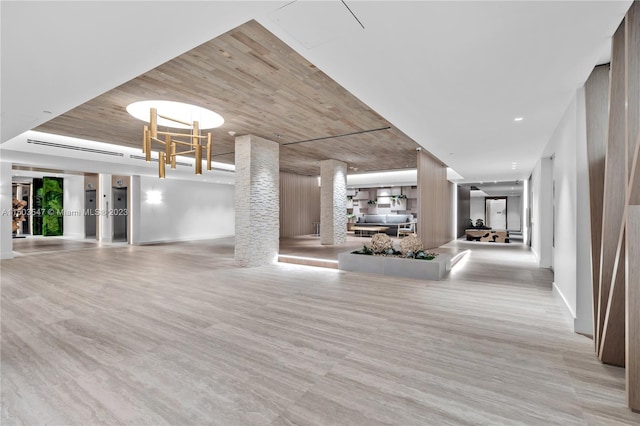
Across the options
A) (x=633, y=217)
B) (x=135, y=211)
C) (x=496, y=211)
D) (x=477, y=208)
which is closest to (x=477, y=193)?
(x=477, y=208)

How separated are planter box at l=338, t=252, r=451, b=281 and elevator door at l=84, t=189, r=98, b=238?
11.8m

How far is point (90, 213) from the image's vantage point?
505 inches

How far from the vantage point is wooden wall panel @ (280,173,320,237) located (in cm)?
1291

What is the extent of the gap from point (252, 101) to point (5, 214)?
27.1 feet

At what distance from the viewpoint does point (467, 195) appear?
1681 cm

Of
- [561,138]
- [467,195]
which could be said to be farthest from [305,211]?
[561,138]

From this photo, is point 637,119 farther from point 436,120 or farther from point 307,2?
point 436,120

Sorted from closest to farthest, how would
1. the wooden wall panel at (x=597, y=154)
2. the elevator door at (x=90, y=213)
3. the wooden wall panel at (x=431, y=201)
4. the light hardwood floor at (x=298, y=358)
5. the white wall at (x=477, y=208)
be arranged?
the light hardwood floor at (x=298, y=358) → the wooden wall panel at (x=597, y=154) → the wooden wall panel at (x=431, y=201) → the elevator door at (x=90, y=213) → the white wall at (x=477, y=208)

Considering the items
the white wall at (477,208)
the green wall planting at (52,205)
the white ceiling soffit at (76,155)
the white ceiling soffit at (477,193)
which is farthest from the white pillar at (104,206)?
the white wall at (477,208)

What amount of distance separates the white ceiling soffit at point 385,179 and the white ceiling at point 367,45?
8960 mm

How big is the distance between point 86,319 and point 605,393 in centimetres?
484

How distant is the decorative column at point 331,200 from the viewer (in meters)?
10.2

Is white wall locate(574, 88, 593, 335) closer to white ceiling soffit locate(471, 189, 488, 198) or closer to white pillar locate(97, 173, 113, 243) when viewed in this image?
white pillar locate(97, 173, 113, 243)

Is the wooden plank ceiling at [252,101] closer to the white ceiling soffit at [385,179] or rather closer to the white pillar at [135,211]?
the white pillar at [135,211]
